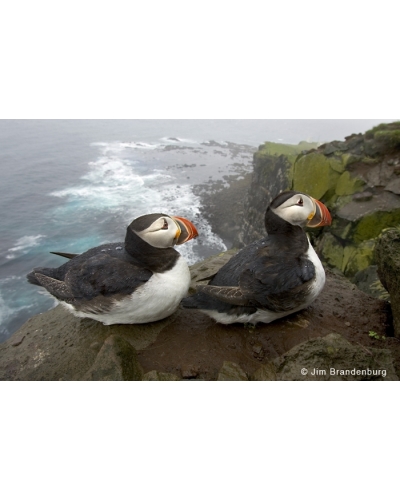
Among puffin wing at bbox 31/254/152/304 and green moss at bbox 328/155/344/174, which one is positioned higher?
puffin wing at bbox 31/254/152/304

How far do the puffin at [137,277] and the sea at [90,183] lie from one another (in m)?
13.6

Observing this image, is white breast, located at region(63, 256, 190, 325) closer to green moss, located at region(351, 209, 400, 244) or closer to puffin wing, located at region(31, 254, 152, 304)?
puffin wing, located at region(31, 254, 152, 304)

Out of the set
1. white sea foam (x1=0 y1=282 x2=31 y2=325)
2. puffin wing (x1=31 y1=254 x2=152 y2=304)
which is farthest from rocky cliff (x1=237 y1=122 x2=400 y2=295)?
white sea foam (x1=0 y1=282 x2=31 y2=325)

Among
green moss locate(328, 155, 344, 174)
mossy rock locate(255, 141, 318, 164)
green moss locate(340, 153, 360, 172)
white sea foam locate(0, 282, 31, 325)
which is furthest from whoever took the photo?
mossy rock locate(255, 141, 318, 164)

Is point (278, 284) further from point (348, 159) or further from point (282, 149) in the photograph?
point (282, 149)

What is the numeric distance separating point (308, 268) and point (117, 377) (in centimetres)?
222

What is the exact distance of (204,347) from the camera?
3.51m

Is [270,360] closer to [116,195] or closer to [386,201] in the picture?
[386,201]

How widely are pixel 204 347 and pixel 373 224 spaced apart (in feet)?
28.8

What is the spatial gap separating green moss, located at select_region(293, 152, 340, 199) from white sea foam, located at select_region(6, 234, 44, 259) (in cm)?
1634

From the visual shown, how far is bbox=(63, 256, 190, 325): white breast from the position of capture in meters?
3.34

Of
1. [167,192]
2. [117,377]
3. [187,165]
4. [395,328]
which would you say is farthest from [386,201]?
[187,165]

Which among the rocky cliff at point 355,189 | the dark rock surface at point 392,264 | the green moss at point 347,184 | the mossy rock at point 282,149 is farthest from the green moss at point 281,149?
the dark rock surface at point 392,264

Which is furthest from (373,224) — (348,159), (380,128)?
(380,128)
